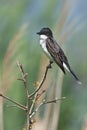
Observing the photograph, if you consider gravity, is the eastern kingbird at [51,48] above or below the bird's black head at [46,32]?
below

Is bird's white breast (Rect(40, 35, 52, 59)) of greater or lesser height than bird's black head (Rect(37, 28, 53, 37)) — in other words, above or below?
below

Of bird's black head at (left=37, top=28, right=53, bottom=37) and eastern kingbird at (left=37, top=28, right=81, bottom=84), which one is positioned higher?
bird's black head at (left=37, top=28, right=53, bottom=37)

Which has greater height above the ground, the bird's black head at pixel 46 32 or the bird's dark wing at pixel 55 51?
the bird's black head at pixel 46 32

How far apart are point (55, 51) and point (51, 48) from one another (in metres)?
0.04

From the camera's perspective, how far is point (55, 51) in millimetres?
2561

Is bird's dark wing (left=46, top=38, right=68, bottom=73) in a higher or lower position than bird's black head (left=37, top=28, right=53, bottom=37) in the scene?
lower

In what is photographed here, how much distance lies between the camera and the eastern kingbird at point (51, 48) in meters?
2.53

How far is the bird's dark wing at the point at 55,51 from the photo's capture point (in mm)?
2535

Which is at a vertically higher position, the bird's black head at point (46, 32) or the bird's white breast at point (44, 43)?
the bird's black head at point (46, 32)

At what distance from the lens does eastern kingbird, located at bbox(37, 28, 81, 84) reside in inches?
99.5

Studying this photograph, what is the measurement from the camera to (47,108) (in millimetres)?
2359

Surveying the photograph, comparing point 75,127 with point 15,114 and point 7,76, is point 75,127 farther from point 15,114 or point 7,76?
point 7,76

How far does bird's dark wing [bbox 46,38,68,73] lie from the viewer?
2.53 metres

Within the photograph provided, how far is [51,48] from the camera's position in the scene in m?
2.59
